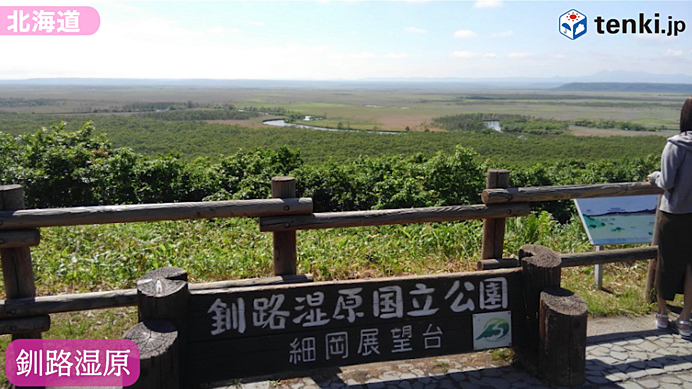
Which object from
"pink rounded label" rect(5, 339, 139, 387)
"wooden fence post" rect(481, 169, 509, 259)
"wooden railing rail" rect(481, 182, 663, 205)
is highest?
"wooden railing rail" rect(481, 182, 663, 205)

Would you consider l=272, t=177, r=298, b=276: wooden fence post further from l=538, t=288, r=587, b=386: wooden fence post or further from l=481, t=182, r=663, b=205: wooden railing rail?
l=538, t=288, r=587, b=386: wooden fence post

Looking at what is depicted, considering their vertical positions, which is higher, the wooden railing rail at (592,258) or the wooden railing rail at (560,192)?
the wooden railing rail at (560,192)

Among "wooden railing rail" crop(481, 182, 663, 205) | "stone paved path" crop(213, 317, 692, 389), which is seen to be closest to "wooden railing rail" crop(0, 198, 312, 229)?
"stone paved path" crop(213, 317, 692, 389)

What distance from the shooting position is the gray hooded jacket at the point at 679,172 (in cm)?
353

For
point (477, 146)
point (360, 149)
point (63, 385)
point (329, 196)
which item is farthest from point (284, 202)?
point (477, 146)

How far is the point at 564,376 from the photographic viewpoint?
310 cm

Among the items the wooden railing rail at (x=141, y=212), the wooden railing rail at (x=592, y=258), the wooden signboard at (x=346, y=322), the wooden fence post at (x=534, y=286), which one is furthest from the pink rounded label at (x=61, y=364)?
the wooden railing rail at (x=592, y=258)

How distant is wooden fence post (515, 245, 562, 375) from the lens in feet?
10.5

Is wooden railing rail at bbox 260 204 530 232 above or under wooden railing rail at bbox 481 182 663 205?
under

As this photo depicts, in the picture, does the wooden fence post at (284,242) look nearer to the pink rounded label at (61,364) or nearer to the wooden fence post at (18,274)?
the pink rounded label at (61,364)

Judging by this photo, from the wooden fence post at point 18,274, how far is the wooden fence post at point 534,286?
3.05 meters

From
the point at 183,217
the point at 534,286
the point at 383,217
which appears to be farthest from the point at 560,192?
the point at 183,217

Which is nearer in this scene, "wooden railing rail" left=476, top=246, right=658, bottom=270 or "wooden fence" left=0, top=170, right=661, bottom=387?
"wooden fence" left=0, top=170, right=661, bottom=387

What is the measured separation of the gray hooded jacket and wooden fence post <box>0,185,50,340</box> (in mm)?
4197
